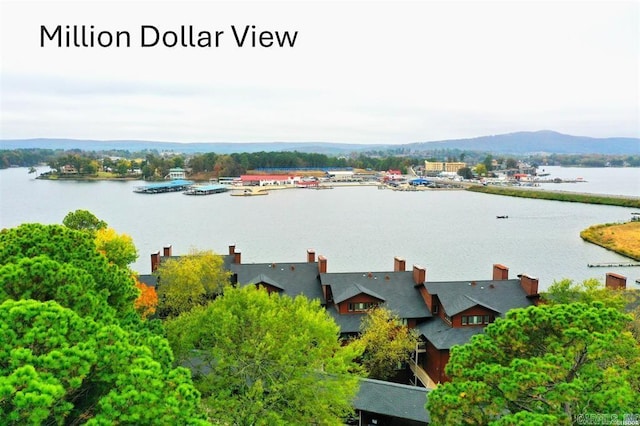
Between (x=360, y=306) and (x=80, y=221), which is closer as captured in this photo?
(x=360, y=306)

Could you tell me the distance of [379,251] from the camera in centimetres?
4550

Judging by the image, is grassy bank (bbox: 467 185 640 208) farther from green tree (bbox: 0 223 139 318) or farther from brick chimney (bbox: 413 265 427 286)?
green tree (bbox: 0 223 139 318)

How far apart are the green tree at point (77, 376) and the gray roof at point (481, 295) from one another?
1456 centimetres

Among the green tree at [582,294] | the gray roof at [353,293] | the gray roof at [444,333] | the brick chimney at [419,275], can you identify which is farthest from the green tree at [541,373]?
the brick chimney at [419,275]

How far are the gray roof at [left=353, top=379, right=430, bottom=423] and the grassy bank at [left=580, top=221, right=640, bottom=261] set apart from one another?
41.4 m

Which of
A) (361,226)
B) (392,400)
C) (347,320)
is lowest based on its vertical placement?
(392,400)

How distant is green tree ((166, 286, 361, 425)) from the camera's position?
10.6 m

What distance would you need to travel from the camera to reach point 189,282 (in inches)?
848

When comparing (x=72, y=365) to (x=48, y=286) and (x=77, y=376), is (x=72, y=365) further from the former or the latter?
(x=48, y=286)

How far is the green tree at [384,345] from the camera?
1828cm

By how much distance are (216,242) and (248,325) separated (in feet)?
126

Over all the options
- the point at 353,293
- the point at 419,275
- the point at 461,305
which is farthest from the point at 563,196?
the point at 353,293

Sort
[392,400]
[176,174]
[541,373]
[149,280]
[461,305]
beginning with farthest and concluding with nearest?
[176,174] → [149,280] → [461,305] → [392,400] → [541,373]

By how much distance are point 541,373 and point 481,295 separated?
14.0m
